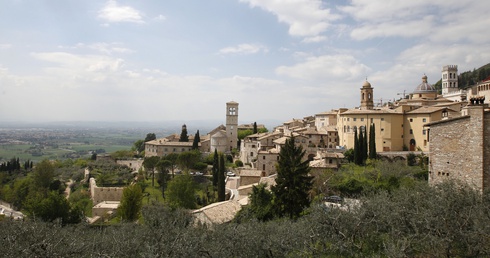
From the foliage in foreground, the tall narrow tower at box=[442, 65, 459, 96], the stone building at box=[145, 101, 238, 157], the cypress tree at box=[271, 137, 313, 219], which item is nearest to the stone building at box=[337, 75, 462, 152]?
the cypress tree at box=[271, 137, 313, 219]

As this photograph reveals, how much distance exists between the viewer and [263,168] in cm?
4075

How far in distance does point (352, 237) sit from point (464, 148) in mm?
6919

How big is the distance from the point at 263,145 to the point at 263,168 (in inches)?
314

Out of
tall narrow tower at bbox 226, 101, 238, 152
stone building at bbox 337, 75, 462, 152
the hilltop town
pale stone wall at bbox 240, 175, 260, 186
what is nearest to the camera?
the hilltop town

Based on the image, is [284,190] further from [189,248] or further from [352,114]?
[352,114]

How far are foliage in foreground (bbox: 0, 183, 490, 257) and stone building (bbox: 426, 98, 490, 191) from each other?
113cm

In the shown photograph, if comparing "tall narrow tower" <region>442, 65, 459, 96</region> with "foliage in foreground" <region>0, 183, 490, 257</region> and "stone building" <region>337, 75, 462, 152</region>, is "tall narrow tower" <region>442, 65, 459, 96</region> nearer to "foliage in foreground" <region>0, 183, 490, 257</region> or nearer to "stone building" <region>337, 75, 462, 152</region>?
"stone building" <region>337, 75, 462, 152</region>

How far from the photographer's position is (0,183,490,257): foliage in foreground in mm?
10344

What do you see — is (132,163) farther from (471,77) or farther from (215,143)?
(471,77)

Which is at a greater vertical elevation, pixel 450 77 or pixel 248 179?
pixel 450 77

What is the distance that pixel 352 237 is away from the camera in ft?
37.7

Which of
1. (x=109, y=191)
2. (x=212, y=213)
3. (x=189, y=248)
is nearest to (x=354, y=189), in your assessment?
(x=212, y=213)

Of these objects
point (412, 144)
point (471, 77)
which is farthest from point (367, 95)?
point (471, 77)

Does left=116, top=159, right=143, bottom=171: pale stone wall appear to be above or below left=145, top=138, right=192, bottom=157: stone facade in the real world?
below
